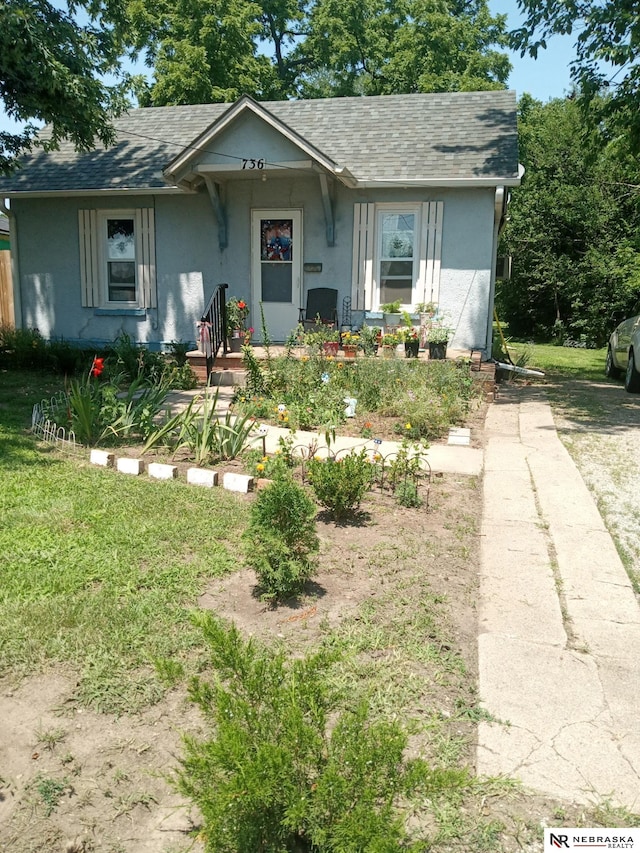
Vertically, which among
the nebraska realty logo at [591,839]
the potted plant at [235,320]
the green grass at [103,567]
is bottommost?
the nebraska realty logo at [591,839]

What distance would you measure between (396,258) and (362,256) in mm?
567

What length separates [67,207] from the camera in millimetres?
13266

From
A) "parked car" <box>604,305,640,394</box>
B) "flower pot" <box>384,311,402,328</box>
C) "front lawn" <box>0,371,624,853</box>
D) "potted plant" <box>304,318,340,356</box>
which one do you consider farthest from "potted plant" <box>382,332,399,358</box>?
"front lawn" <box>0,371,624,853</box>

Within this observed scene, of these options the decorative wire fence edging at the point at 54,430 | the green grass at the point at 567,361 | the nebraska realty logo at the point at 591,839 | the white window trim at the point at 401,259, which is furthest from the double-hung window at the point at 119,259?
the nebraska realty logo at the point at 591,839

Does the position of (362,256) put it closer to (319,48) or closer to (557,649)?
(557,649)

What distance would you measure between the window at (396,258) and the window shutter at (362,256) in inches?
7.0

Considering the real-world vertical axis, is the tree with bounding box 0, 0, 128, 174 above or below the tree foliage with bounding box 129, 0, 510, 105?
below

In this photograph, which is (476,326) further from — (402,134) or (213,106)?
(213,106)

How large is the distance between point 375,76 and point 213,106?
1613 cm

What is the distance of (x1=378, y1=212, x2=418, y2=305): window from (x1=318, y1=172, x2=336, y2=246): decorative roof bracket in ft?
2.62

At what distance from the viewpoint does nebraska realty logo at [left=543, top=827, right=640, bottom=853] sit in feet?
7.09

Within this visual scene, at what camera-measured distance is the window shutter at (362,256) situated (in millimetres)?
11812

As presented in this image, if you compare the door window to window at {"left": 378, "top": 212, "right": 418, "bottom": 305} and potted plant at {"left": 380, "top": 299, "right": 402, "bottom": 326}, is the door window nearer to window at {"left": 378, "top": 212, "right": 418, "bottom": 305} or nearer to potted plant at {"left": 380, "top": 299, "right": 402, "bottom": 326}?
window at {"left": 378, "top": 212, "right": 418, "bottom": 305}

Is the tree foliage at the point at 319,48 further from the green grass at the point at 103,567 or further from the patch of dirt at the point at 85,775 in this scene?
the patch of dirt at the point at 85,775
